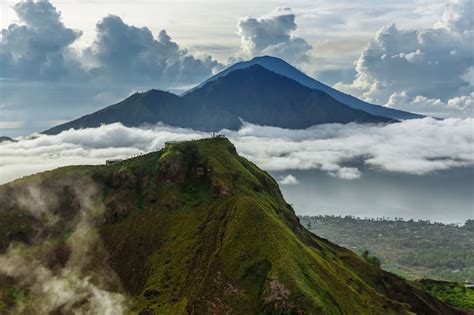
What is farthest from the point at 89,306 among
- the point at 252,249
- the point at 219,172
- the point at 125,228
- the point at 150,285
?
the point at 219,172

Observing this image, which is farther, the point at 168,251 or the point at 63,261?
the point at 63,261

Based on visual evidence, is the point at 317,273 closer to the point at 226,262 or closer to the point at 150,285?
the point at 226,262

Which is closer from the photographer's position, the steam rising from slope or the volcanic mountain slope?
the volcanic mountain slope

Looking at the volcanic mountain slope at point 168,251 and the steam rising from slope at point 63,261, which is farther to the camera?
the steam rising from slope at point 63,261

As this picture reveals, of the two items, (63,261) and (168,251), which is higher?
(168,251)
